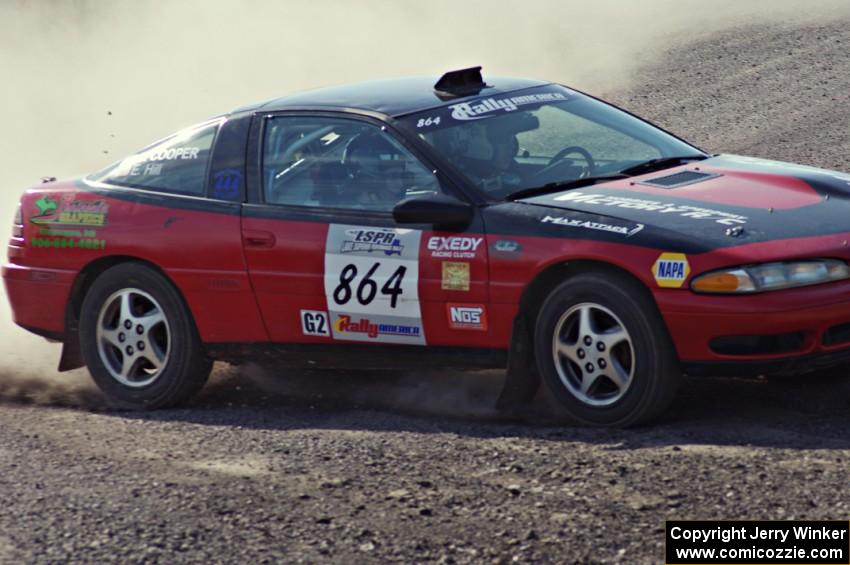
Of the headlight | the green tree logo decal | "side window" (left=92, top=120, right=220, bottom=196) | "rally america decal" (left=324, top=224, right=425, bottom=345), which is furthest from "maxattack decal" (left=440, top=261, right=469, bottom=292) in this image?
the green tree logo decal

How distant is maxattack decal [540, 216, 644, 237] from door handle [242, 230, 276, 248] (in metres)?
1.37

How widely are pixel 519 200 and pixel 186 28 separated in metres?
17.5

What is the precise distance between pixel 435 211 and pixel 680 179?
1178 millimetres

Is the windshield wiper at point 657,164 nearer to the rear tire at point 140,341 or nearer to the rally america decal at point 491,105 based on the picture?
the rally america decal at point 491,105

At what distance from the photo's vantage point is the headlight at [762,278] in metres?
5.84

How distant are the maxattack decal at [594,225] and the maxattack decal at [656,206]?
171 millimetres

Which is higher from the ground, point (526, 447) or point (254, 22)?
point (254, 22)

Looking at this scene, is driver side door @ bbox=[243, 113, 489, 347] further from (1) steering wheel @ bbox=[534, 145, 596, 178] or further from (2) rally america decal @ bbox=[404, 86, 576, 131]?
(1) steering wheel @ bbox=[534, 145, 596, 178]

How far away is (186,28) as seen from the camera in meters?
23.2

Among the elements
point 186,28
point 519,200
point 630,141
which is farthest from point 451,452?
point 186,28

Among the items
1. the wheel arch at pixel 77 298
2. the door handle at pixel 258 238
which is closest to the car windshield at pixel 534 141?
the door handle at pixel 258 238

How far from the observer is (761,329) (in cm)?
584

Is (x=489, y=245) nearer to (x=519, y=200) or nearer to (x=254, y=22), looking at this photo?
(x=519, y=200)

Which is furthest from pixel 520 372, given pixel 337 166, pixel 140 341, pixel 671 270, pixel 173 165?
pixel 173 165
